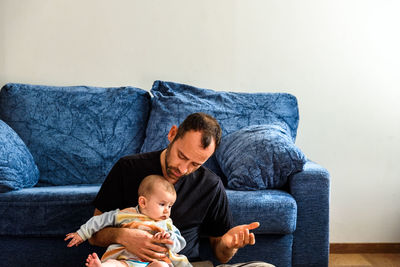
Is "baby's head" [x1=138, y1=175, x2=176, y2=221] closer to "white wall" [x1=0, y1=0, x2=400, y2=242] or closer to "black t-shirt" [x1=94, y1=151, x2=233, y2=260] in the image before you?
"black t-shirt" [x1=94, y1=151, x2=233, y2=260]

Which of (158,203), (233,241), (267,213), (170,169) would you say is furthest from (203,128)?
(267,213)

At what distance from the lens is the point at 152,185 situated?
1484 millimetres

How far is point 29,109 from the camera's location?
2.56m

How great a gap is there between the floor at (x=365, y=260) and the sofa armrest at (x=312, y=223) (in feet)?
2.52

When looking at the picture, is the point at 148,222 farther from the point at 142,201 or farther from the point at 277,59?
the point at 277,59

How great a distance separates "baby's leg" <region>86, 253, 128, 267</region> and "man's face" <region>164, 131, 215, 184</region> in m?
0.33

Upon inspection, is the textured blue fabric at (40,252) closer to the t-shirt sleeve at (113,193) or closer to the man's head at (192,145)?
the t-shirt sleeve at (113,193)

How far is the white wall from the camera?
2.89 metres

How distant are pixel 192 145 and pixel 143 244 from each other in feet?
1.15

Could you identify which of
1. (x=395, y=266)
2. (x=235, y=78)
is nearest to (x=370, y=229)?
(x=395, y=266)

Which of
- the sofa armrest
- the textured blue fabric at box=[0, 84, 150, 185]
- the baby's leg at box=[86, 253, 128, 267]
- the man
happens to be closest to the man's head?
the man

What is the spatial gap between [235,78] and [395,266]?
1502 millimetres

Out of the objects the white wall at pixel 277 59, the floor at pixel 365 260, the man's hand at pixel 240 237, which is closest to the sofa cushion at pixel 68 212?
the man's hand at pixel 240 237

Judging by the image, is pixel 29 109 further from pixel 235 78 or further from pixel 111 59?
pixel 235 78
